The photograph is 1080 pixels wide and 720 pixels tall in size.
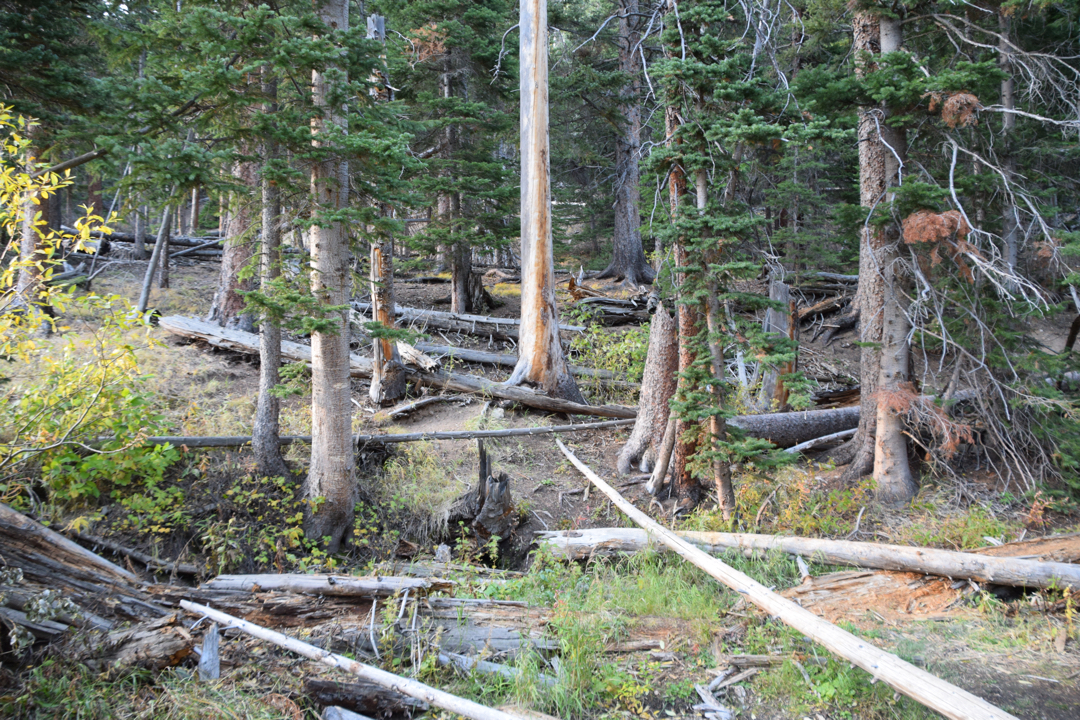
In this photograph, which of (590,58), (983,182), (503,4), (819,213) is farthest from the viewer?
(819,213)

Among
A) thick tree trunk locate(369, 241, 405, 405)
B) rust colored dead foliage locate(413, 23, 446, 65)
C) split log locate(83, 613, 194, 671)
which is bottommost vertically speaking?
split log locate(83, 613, 194, 671)

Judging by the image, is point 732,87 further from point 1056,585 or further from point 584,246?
point 584,246

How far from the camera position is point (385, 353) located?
10.0 m

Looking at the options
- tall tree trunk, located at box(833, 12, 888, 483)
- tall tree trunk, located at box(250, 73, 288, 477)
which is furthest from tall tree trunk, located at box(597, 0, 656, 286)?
tall tree trunk, located at box(250, 73, 288, 477)

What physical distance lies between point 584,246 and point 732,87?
64.9 feet

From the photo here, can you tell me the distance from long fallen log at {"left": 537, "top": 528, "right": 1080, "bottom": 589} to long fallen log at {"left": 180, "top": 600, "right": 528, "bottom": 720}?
303 centimetres

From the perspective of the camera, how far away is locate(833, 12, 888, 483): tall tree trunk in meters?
6.89

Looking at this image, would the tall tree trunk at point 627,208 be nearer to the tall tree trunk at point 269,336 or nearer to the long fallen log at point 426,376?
the long fallen log at point 426,376

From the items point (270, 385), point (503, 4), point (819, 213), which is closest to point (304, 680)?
point (270, 385)

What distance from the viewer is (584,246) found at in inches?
998

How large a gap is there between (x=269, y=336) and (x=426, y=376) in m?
3.82

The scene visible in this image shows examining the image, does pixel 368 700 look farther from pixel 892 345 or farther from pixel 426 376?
pixel 426 376

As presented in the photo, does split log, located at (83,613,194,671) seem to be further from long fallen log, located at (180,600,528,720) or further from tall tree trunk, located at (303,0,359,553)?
tall tree trunk, located at (303,0,359,553)

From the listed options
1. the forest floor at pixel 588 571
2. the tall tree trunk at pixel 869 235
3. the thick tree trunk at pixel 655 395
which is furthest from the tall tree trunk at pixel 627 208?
the tall tree trunk at pixel 869 235
